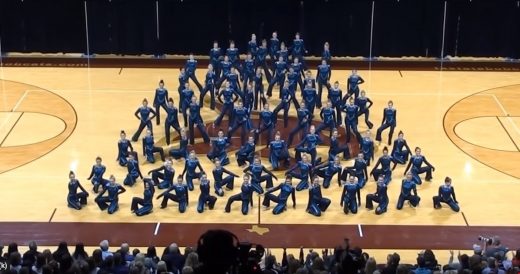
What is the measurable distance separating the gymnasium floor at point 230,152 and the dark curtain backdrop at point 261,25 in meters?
1.68

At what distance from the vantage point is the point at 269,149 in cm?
2172

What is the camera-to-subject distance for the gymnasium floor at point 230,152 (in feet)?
62.2

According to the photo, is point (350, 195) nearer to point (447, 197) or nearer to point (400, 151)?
point (447, 197)

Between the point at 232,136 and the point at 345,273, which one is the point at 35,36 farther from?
the point at 345,273

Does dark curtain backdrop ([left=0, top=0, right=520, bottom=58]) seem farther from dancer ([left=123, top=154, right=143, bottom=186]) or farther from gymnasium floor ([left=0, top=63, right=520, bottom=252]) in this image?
dancer ([left=123, top=154, right=143, bottom=186])

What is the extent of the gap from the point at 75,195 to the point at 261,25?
43.1 feet

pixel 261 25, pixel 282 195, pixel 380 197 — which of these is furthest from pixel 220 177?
pixel 261 25

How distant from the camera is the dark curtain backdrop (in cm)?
3053

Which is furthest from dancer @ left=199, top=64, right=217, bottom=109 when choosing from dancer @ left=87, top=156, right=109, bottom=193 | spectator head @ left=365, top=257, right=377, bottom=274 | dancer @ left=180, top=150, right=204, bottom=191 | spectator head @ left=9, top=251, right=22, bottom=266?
spectator head @ left=365, top=257, right=377, bottom=274

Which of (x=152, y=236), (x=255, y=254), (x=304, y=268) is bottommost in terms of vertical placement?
(x=152, y=236)

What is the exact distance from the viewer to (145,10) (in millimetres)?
30578

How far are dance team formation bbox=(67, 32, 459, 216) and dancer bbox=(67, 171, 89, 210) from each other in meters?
0.02

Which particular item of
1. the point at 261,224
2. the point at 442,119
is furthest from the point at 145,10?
A: the point at 261,224

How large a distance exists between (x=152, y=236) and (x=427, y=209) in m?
5.81
